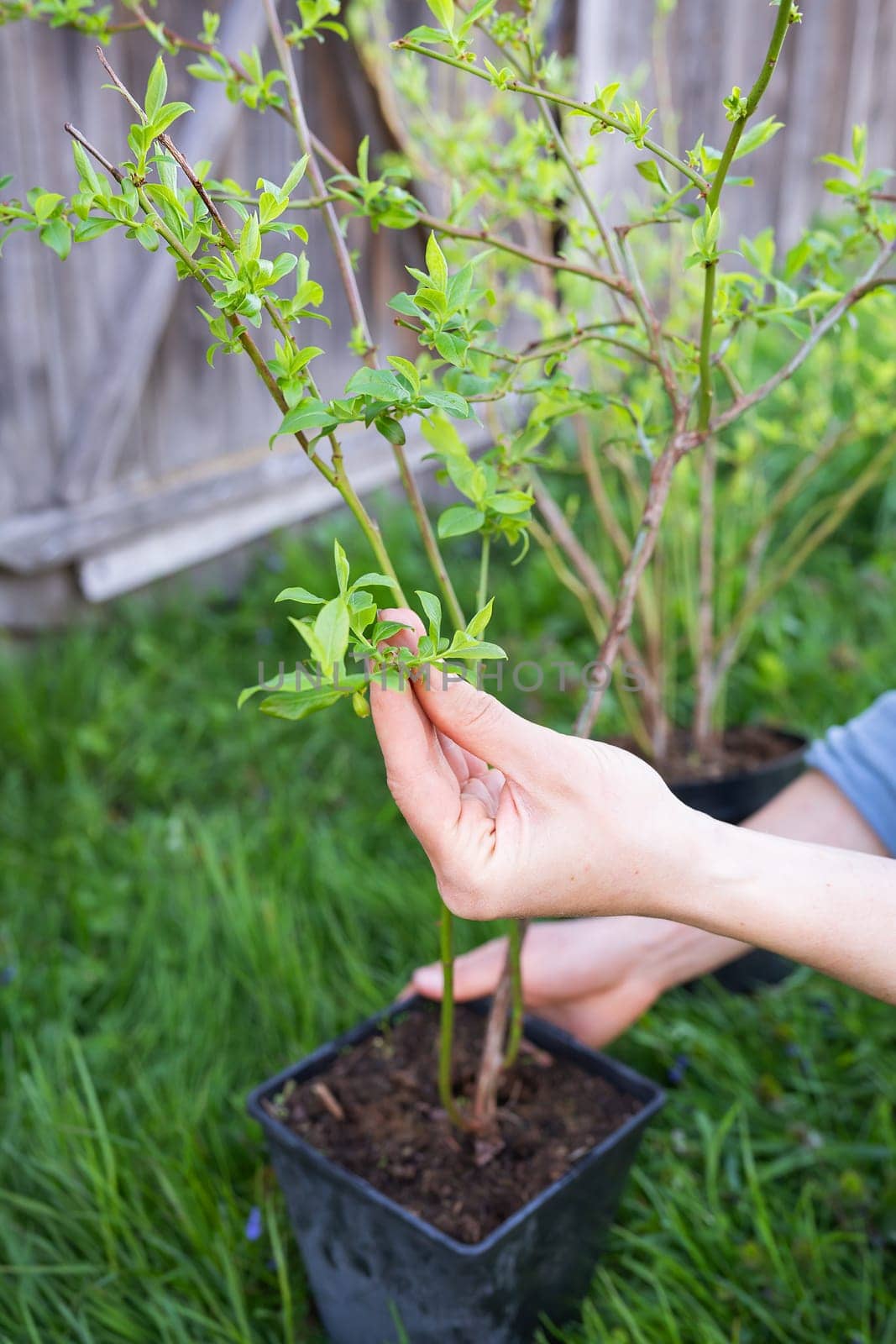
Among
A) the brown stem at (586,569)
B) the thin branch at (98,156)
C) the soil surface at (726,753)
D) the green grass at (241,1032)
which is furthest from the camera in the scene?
the soil surface at (726,753)

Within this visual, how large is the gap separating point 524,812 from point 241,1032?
1.00 meters

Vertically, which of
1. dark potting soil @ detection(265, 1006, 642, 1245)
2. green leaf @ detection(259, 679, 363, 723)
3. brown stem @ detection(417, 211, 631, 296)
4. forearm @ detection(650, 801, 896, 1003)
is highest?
brown stem @ detection(417, 211, 631, 296)

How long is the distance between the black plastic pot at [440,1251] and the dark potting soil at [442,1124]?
0.03 metres

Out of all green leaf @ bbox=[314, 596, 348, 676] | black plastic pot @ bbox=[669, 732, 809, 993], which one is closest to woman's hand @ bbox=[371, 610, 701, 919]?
green leaf @ bbox=[314, 596, 348, 676]

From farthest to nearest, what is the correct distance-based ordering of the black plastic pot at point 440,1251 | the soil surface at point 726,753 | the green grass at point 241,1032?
the soil surface at point 726,753 < the green grass at point 241,1032 < the black plastic pot at point 440,1251

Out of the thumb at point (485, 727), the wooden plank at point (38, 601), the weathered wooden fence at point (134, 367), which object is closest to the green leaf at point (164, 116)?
the thumb at point (485, 727)

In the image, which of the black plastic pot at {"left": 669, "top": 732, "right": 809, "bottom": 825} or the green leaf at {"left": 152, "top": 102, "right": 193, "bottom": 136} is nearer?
the green leaf at {"left": 152, "top": 102, "right": 193, "bottom": 136}

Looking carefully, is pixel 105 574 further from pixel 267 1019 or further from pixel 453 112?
pixel 453 112

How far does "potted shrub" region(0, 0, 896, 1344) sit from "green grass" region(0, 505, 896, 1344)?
0.17 m

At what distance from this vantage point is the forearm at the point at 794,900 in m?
0.92

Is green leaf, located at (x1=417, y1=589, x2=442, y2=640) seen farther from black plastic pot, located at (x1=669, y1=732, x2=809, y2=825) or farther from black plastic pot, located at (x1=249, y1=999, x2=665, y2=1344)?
black plastic pot, located at (x1=669, y1=732, x2=809, y2=825)

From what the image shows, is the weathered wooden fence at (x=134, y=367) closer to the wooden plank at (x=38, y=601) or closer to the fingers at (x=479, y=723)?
the wooden plank at (x=38, y=601)

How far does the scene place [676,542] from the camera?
2.27 m

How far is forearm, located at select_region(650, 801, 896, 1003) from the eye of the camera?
0.92m
